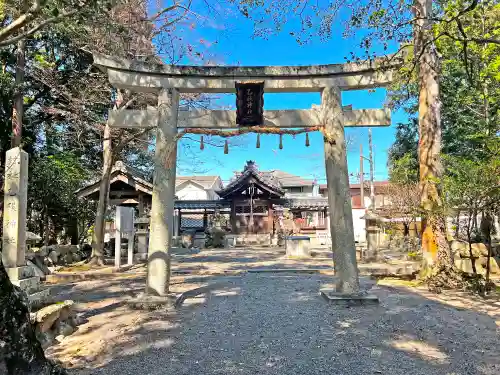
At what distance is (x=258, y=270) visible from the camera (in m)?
11.1

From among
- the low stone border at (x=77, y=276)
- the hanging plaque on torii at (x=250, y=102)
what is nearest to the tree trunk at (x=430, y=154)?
the hanging plaque on torii at (x=250, y=102)

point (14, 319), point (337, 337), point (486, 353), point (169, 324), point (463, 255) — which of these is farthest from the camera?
point (463, 255)

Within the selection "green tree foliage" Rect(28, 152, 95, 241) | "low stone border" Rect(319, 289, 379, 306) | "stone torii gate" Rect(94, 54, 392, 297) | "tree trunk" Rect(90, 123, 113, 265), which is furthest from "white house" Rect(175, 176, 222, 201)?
"low stone border" Rect(319, 289, 379, 306)

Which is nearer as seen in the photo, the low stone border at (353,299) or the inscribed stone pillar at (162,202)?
the low stone border at (353,299)

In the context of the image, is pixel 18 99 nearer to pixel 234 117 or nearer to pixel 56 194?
pixel 56 194

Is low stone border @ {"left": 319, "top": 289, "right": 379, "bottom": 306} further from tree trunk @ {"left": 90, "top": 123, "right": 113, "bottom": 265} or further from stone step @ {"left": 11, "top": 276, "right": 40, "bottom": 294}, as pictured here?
tree trunk @ {"left": 90, "top": 123, "right": 113, "bottom": 265}

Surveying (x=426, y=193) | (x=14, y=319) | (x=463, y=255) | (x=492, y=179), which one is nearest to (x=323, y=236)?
(x=463, y=255)

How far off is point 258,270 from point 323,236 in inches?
548

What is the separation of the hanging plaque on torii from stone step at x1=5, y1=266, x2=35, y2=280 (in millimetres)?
4161

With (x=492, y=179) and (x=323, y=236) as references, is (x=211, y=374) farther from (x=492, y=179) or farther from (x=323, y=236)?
(x=323, y=236)

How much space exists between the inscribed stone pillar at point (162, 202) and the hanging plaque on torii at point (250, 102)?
1235 millimetres

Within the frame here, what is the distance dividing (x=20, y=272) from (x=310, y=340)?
405 cm

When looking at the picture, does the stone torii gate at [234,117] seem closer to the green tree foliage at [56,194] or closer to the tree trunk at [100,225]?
the tree trunk at [100,225]

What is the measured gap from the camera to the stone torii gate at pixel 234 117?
6.35 m
